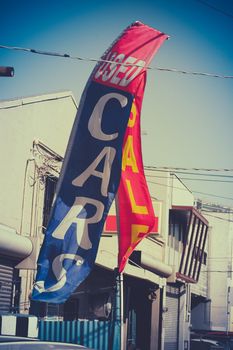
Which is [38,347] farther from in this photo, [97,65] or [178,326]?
[178,326]

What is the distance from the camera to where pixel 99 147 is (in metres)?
12.6

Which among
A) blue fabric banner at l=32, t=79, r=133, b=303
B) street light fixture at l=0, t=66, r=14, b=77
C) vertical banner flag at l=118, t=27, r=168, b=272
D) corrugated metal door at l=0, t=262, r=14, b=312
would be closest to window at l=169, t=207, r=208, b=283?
corrugated metal door at l=0, t=262, r=14, b=312

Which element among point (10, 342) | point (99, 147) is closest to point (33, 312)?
point (99, 147)

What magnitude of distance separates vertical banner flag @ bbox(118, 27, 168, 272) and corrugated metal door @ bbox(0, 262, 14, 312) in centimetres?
332

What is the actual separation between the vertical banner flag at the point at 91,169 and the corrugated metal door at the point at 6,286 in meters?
4.09

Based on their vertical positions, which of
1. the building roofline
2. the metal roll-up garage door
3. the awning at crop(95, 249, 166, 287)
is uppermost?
the building roofline

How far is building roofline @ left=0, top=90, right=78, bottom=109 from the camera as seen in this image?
1605 centimetres

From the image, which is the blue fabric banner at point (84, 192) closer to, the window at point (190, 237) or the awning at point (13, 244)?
the awning at point (13, 244)

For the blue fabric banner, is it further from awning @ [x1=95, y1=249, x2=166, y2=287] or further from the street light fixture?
awning @ [x1=95, y1=249, x2=166, y2=287]

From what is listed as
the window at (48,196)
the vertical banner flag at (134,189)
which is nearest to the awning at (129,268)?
the window at (48,196)

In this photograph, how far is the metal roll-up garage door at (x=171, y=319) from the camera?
31098 mm

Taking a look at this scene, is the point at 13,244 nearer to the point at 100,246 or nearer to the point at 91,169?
the point at 91,169

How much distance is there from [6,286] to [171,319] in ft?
57.3

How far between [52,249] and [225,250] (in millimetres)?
39390
